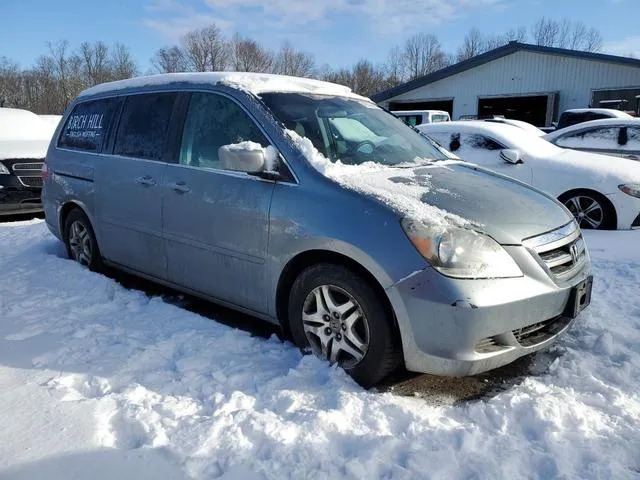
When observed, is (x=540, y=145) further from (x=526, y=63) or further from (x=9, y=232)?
(x=526, y=63)

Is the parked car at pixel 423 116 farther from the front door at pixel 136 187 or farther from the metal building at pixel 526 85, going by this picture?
the front door at pixel 136 187

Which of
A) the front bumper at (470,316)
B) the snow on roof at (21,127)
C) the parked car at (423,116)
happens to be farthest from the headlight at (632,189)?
the parked car at (423,116)

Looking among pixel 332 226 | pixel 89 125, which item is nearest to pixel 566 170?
pixel 332 226

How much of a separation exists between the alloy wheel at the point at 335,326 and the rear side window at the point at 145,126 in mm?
1783

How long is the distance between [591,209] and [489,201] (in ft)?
14.1

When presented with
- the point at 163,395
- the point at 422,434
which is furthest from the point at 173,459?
the point at 422,434

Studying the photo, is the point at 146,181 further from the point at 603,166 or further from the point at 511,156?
the point at 603,166

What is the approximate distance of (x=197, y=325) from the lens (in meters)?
3.57

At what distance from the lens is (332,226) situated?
280cm

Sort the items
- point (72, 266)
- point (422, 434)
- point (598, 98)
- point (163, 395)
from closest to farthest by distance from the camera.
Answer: point (422, 434)
point (163, 395)
point (72, 266)
point (598, 98)

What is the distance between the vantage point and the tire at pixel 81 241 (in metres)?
4.70

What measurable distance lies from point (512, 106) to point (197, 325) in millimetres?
25664

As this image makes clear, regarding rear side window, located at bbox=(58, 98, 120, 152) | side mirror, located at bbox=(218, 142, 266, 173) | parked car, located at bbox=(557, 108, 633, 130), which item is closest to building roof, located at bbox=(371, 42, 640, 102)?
parked car, located at bbox=(557, 108, 633, 130)

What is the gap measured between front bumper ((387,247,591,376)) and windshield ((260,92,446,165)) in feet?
3.64
